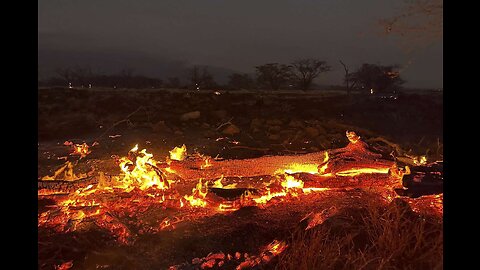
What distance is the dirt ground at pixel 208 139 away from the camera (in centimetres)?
398

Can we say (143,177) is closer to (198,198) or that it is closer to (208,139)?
(198,198)

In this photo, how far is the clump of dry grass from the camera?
3232 mm

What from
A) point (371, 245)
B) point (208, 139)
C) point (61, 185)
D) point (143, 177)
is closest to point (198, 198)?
point (143, 177)

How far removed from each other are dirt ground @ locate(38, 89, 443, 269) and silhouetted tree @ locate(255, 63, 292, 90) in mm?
21354

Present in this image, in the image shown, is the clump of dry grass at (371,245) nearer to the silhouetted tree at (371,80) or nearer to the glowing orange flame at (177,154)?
the glowing orange flame at (177,154)

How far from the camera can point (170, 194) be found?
16.5 feet

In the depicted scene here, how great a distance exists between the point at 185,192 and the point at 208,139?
230 inches

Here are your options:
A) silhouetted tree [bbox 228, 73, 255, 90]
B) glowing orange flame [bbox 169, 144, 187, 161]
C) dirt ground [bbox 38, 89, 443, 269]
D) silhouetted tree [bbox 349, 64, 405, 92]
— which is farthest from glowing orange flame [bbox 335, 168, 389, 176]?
silhouetted tree [bbox 228, 73, 255, 90]

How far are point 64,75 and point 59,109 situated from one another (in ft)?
114

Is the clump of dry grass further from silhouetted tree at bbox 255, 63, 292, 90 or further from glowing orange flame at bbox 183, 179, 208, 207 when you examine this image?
silhouetted tree at bbox 255, 63, 292, 90

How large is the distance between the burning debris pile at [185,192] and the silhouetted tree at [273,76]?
36.0 meters

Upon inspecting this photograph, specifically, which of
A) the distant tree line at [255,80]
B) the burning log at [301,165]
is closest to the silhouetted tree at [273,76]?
the distant tree line at [255,80]
